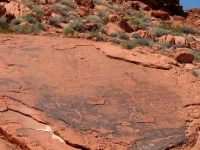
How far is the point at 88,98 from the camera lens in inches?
179

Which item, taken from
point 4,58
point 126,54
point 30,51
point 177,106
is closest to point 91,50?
point 126,54

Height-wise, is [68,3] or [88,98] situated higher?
[68,3]

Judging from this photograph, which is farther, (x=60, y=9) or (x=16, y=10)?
(x=60, y=9)

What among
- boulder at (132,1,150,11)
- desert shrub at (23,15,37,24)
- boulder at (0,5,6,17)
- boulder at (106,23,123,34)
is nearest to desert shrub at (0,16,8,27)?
boulder at (0,5,6,17)

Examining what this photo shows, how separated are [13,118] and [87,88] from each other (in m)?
1.25

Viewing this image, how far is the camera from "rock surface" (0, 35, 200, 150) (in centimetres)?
376

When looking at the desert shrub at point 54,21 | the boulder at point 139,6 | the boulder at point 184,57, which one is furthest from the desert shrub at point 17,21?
the boulder at point 139,6

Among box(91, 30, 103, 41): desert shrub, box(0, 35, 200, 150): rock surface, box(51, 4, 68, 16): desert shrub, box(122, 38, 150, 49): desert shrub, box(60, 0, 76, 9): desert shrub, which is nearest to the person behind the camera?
box(0, 35, 200, 150): rock surface

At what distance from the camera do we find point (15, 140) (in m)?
3.54

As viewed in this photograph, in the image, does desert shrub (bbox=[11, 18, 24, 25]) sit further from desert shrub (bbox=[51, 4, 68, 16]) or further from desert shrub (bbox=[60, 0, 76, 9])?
desert shrub (bbox=[60, 0, 76, 9])

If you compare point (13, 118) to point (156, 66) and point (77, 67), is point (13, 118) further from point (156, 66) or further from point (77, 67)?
point (156, 66)

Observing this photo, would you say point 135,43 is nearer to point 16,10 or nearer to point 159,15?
point 16,10

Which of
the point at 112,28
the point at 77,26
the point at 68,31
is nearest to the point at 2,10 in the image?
the point at 68,31

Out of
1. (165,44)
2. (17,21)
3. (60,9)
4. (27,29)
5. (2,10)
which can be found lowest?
(165,44)
